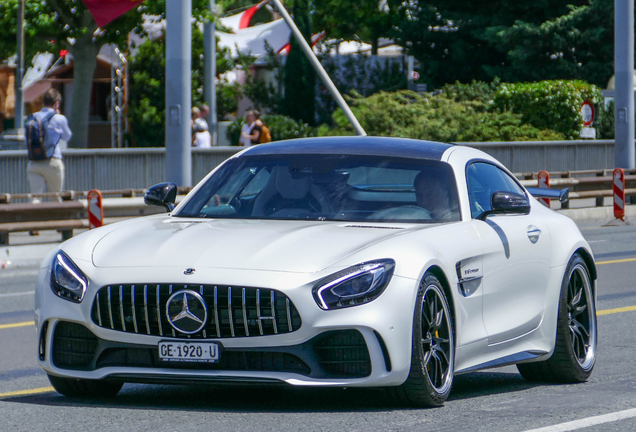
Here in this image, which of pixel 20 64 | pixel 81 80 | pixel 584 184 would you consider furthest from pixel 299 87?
pixel 584 184

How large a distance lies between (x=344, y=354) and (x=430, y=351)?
51 centimetres

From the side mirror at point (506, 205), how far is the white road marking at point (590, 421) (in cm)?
122

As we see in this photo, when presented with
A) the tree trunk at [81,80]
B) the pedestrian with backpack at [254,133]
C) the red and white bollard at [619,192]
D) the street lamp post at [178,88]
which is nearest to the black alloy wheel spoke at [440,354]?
the street lamp post at [178,88]

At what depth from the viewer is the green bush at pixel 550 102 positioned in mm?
33625

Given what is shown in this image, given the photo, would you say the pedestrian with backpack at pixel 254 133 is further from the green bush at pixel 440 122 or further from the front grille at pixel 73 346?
the front grille at pixel 73 346

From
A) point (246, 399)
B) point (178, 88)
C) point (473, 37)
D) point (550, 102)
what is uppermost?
point (473, 37)

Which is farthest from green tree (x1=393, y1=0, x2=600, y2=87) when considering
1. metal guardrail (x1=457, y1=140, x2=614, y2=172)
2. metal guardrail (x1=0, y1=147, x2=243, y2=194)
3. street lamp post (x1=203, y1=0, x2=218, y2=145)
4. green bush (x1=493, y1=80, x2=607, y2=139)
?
metal guardrail (x1=0, y1=147, x2=243, y2=194)

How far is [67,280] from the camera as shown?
558 centimetres

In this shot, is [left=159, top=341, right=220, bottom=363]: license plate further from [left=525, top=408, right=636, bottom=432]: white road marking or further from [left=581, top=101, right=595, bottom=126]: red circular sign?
[left=581, top=101, right=595, bottom=126]: red circular sign

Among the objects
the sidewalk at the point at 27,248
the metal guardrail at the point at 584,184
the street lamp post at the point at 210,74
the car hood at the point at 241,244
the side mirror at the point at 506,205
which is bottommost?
the sidewalk at the point at 27,248

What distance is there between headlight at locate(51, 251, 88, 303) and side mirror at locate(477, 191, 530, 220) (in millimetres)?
2214

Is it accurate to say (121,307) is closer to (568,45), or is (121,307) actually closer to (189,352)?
(189,352)

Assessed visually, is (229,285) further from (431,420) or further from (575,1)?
(575,1)

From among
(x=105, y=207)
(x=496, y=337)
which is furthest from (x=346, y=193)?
(x=105, y=207)
